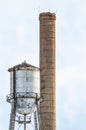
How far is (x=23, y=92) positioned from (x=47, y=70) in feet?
56.9

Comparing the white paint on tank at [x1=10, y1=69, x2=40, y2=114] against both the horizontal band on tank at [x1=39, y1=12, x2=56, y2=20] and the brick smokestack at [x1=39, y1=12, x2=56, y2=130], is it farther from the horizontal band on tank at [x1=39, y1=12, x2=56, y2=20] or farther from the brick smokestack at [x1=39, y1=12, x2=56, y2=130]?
the horizontal band on tank at [x1=39, y1=12, x2=56, y2=20]

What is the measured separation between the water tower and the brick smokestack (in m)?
14.5

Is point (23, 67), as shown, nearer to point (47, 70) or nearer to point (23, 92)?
point (23, 92)

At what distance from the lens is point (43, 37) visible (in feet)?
266

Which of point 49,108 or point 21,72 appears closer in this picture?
point 21,72

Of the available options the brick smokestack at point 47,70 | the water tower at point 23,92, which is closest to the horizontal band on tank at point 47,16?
the brick smokestack at point 47,70

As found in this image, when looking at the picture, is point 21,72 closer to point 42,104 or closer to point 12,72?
point 12,72

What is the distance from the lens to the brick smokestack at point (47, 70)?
7831cm

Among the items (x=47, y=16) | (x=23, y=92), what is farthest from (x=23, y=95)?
(x=47, y=16)

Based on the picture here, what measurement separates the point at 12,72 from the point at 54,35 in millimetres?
18749

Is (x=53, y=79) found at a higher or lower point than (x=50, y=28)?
lower

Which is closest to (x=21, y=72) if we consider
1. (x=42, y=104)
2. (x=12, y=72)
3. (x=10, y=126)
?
(x=12, y=72)

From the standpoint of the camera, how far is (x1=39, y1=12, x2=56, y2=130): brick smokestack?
78.3 m

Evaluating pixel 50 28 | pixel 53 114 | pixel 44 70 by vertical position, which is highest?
pixel 50 28
